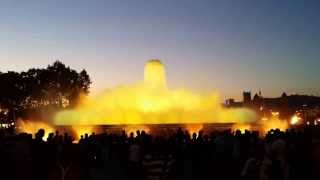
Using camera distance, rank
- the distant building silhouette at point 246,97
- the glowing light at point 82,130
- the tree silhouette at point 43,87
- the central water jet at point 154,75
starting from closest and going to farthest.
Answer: the glowing light at point 82,130
the central water jet at point 154,75
the tree silhouette at point 43,87
the distant building silhouette at point 246,97

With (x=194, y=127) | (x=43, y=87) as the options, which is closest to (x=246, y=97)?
(x=43, y=87)

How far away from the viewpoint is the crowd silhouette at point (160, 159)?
36.1 ft

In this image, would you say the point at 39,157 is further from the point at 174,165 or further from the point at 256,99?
the point at 256,99

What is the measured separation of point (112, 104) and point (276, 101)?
10658 centimetres

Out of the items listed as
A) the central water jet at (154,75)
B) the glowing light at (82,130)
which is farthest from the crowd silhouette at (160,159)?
the central water jet at (154,75)

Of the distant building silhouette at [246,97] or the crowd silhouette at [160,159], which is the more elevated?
the distant building silhouette at [246,97]

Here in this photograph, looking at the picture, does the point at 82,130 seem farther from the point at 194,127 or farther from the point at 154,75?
the point at 154,75

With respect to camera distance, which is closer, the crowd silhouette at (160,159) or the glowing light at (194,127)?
the crowd silhouette at (160,159)

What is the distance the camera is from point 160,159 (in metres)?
12.3

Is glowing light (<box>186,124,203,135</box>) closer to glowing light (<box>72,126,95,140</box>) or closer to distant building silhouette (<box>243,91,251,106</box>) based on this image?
glowing light (<box>72,126,95,140</box>)

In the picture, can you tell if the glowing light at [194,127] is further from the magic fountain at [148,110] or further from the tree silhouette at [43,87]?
Answer: the tree silhouette at [43,87]

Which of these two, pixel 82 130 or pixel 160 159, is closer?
pixel 160 159

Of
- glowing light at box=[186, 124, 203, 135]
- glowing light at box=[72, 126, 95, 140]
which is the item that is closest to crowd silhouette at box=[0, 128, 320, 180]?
glowing light at box=[186, 124, 203, 135]

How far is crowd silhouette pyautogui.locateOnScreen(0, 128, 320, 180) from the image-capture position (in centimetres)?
1102
